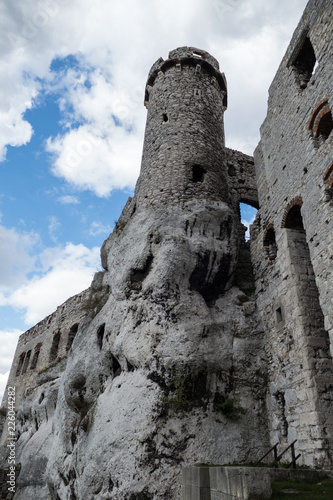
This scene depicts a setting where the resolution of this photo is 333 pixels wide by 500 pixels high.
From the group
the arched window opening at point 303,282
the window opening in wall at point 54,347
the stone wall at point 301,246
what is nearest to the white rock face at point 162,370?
the stone wall at point 301,246

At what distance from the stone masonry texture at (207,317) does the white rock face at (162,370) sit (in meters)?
0.03

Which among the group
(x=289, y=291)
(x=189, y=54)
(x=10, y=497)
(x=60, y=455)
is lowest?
(x=10, y=497)

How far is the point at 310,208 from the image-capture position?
7844mm

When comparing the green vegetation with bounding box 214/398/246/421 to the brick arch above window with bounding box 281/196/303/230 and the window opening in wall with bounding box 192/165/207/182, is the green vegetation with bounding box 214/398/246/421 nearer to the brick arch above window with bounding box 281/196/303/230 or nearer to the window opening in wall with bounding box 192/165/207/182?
the brick arch above window with bounding box 281/196/303/230

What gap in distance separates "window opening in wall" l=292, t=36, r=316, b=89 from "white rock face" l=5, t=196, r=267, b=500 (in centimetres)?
401

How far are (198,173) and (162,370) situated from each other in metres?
6.41

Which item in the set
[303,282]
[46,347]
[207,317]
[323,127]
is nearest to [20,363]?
[46,347]

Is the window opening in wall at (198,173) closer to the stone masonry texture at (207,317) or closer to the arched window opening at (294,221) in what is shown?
the stone masonry texture at (207,317)

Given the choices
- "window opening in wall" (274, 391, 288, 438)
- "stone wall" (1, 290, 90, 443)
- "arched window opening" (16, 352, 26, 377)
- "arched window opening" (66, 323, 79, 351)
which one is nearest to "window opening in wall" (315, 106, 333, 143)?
"window opening in wall" (274, 391, 288, 438)

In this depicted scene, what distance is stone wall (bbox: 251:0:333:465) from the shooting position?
689 cm

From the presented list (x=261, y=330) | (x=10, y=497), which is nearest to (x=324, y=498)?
(x=261, y=330)

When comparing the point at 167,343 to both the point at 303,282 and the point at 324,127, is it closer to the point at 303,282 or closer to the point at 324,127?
the point at 303,282

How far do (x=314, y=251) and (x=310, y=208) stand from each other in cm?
103

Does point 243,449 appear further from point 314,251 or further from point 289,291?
point 314,251
